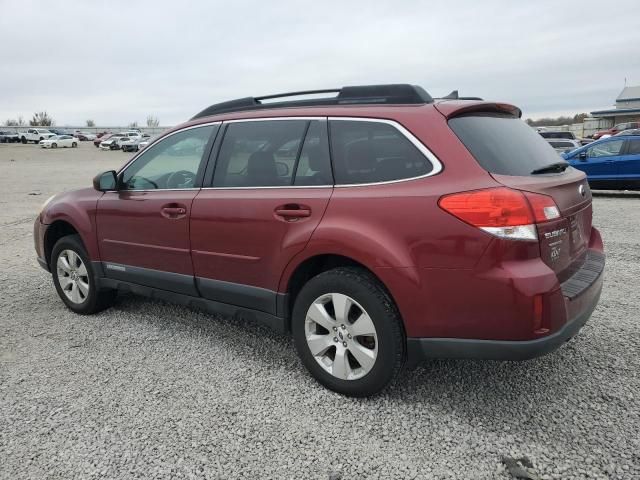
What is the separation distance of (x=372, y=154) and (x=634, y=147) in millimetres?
12241

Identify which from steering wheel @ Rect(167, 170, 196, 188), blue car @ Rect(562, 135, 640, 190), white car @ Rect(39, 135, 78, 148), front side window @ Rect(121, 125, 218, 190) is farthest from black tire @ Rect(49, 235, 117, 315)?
white car @ Rect(39, 135, 78, 148)

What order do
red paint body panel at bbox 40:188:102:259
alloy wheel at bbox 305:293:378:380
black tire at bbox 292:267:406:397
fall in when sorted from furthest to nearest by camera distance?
red paint body panel at bbox 40:188:102:259
alloy wheel at bbox 305:293:378:380
black tire at bbox 292:267:406:397

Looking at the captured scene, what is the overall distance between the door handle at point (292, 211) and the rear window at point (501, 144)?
3.13 feet

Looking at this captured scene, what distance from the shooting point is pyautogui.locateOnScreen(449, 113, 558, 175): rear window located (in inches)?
107

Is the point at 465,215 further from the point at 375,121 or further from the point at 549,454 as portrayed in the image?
the point at 549,454

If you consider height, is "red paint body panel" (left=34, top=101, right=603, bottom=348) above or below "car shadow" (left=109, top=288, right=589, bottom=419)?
above

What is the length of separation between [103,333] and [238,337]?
113 centimetres

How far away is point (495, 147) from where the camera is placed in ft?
9.27

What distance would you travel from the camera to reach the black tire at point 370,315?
279 centimetres

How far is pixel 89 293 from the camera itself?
178 inches

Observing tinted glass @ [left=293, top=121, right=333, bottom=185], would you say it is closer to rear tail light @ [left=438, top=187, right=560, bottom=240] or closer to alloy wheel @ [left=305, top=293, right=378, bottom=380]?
alloy wheel @ [left=305, top=293, right=378, bottom=380]

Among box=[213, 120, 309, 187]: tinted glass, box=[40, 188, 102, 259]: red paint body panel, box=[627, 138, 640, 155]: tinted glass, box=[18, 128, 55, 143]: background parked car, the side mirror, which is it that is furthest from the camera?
box=[18, 128, 55, 143]: background parked car

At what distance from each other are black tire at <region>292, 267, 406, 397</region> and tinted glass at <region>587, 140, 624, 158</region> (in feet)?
40.5

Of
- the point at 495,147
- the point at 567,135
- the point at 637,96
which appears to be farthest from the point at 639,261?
the point at 637,96
